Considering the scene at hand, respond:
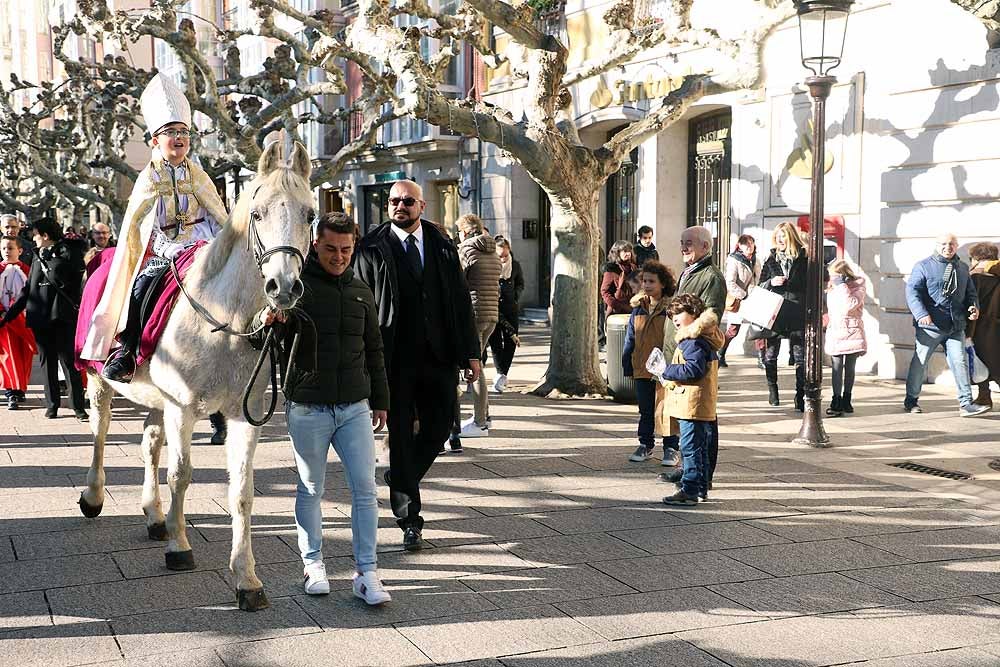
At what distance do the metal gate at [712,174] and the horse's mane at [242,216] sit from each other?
567 inches

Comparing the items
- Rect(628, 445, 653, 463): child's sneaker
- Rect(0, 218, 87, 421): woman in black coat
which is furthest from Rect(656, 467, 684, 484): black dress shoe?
Rect(0, 218, 87, 421): woman in black coat

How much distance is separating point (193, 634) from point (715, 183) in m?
16.1

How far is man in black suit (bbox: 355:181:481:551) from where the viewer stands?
653 centimetres

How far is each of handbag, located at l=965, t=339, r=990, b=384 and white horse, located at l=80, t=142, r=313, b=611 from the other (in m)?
8.74

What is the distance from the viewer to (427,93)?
11633mm

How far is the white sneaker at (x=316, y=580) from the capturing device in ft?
18.1

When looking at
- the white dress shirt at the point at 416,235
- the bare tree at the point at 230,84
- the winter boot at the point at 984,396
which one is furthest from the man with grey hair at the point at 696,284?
the bare tree at the point at 230,84

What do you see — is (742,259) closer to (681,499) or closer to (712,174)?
(712,174)

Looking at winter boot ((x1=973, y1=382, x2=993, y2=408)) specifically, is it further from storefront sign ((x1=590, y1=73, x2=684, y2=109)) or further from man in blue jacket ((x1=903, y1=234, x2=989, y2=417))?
storefront sign ((x1=590, y1=73, x2=684, y2=109))

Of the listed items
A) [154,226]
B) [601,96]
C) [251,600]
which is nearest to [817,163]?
[154,226]

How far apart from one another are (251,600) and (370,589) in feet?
1.79

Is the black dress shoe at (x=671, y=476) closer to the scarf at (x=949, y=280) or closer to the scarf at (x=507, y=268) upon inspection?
the scarf at (x=949, y=280)

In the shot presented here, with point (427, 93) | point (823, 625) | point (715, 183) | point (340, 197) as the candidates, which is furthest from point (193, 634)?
point (340, 197)

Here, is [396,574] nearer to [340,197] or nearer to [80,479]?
[80,479]
